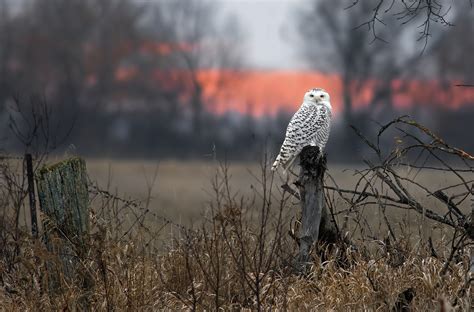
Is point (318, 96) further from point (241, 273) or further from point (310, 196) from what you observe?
point (241, 273)

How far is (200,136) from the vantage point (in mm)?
42625

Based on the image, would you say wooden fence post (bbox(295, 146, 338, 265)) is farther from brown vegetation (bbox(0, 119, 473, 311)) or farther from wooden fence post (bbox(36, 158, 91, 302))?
wooden fence post (bbox(36, 158, 91, 302))

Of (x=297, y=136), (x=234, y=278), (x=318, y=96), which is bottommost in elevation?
(x=234, y=278)

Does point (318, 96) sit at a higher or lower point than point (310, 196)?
higher

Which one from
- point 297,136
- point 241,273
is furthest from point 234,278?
point 297,136

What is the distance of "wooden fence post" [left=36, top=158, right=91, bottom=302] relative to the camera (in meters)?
6.72

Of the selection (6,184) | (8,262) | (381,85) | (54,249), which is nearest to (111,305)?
(54,249)

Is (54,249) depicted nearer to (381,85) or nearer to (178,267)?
(178,267)

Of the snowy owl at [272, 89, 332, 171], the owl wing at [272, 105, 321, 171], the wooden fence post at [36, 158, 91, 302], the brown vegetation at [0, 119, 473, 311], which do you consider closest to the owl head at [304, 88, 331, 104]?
the snowy owl at [272, 89, 332, 171]

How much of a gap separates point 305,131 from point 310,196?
3.40 m

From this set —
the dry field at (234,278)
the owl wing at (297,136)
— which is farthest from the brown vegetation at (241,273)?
Result: the owl wing at (297,136)

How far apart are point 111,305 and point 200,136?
1430 inches

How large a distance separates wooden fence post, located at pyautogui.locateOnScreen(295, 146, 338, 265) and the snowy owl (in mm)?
3024

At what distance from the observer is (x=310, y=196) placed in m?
7.82
